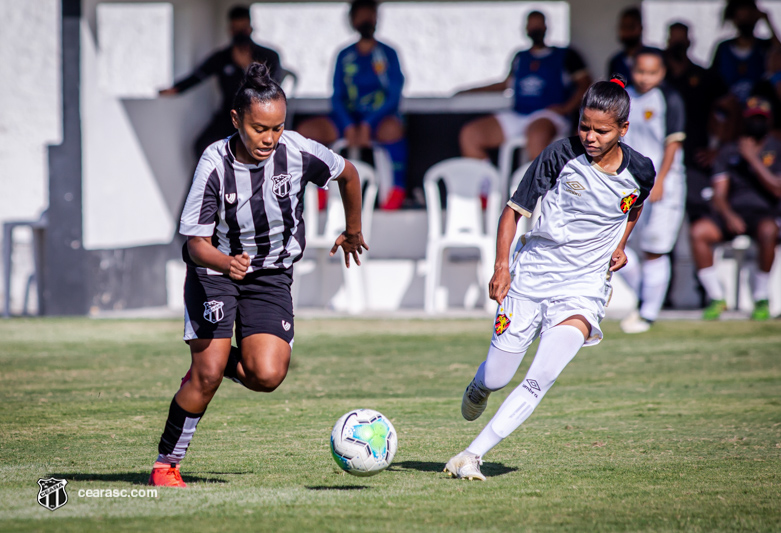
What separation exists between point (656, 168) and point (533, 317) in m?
4.73

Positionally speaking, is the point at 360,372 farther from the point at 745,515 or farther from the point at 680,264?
the point at 680,264

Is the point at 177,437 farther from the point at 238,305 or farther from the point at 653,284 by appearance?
the point at 653,284

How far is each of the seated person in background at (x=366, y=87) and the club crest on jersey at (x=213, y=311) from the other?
7427mm

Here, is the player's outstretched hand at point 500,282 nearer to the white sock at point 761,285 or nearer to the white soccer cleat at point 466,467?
the white soccer cleat at point 466,467

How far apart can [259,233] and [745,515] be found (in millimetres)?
2279

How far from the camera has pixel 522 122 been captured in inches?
461

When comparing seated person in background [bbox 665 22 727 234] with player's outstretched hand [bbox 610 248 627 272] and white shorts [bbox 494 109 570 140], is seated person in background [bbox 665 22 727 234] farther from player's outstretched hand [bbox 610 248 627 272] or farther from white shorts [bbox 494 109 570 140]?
player's outstretched hand [bbox 610 248 627 272]

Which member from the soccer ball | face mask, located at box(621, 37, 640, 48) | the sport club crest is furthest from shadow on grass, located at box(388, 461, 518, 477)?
face mask, located at box(621, 37, 640, 48)

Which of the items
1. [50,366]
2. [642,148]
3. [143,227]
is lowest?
[50,366]

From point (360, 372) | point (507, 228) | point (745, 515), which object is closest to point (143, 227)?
point (360, 372)

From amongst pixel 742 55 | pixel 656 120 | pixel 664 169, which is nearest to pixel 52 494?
pixel 664 169

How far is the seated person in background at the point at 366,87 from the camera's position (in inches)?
457

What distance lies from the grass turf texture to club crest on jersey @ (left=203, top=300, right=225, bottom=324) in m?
0.69

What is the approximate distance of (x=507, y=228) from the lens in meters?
4.59
